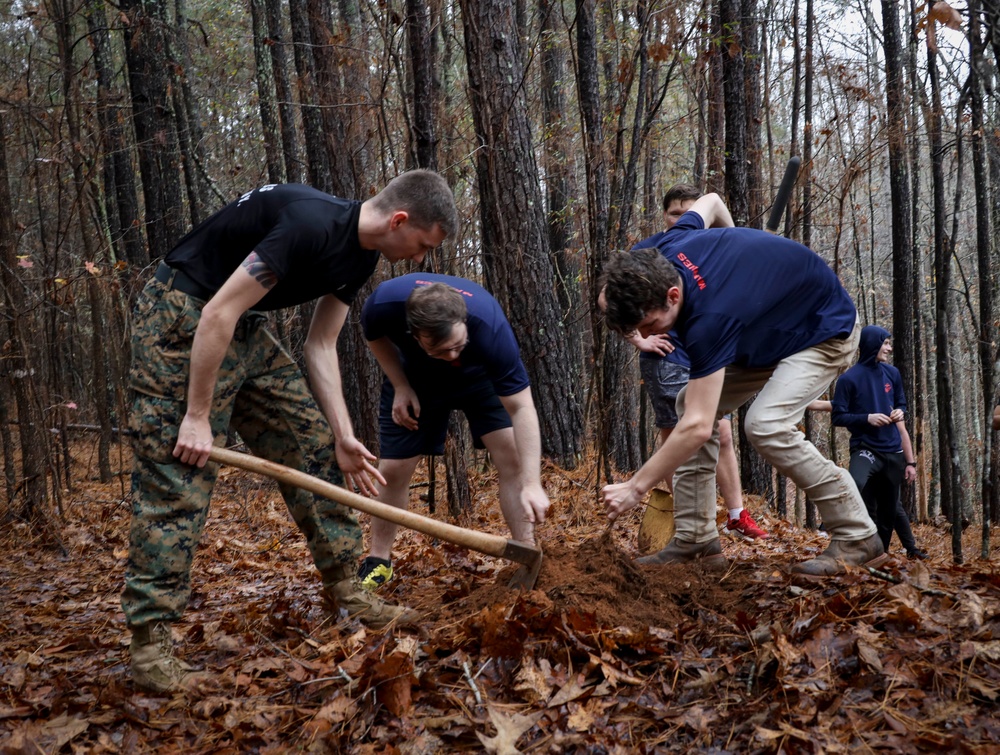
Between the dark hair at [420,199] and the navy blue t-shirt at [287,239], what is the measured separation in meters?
0.19

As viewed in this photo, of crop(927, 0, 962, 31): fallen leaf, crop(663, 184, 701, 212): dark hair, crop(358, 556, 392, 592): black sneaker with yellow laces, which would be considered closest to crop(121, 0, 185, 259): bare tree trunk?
crop(663, 184, 701, 212): dark hair

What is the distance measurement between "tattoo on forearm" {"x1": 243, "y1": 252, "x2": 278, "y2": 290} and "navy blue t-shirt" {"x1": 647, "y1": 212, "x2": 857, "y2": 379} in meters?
1.76

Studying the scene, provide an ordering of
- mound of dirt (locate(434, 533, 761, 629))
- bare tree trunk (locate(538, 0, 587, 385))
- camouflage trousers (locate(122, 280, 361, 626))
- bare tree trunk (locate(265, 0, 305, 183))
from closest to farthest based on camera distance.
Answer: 1. camouflage trousers (locate(122, 280, 361, 626))
2. mound of dirt (locate(434, 533, 761, 629))
3. bare tree trunk (locate(265, 0, 305, 183))
4. bare tree trunk (locate(538, 0, 587, 385))

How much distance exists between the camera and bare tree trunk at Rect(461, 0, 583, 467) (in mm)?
6449

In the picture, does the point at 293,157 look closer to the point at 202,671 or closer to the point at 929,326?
the point at 202,671

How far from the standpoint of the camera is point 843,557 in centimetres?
390

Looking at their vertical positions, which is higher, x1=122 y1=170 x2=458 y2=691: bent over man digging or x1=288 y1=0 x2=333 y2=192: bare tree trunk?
x1=288 y1=0 x2=333 y2=192: bare tree trunk

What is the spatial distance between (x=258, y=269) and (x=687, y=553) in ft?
8.90

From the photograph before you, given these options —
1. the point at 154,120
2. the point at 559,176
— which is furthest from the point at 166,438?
the point at 559,176

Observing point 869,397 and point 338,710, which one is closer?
point 338,710

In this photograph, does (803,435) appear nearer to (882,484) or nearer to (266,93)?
(882,484)

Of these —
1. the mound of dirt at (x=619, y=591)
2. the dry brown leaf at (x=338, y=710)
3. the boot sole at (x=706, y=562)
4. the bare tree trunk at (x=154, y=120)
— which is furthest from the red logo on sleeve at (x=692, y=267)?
the bare tree trunk at (x=154, y=120)

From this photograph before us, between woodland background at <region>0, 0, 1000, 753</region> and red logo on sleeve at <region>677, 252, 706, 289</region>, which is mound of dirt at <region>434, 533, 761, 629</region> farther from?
red logo on sleeve at <region>677, 252, 706, 289</region>

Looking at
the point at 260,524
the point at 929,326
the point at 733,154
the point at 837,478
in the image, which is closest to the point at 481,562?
the point at 837,478
